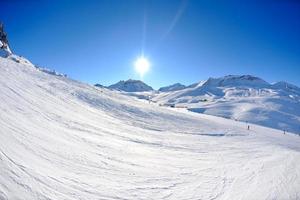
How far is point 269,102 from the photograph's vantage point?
461 ft

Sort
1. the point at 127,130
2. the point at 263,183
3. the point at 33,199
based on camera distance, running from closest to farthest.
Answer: the point at 33,199, the point at 263,183, the point at 127,130

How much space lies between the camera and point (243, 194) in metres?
14.5

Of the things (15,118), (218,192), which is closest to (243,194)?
(218,192)

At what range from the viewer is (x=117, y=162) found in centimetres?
1719

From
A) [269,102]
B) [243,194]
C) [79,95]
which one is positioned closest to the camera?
[243,194]

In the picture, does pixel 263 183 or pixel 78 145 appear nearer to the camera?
pixel 263 183

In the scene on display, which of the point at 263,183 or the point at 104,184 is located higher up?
the point at 263,183

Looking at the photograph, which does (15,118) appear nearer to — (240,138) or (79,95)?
(79,95)

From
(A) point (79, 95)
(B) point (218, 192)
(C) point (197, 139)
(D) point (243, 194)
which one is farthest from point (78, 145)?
(A) point (79, 95)

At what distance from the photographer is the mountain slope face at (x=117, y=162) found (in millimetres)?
11859

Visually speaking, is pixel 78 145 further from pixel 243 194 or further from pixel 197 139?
pixel 197 139

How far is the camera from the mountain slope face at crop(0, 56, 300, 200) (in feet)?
38.9

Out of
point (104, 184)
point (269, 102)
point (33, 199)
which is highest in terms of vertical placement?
point (269, 102)

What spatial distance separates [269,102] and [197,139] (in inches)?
4891
